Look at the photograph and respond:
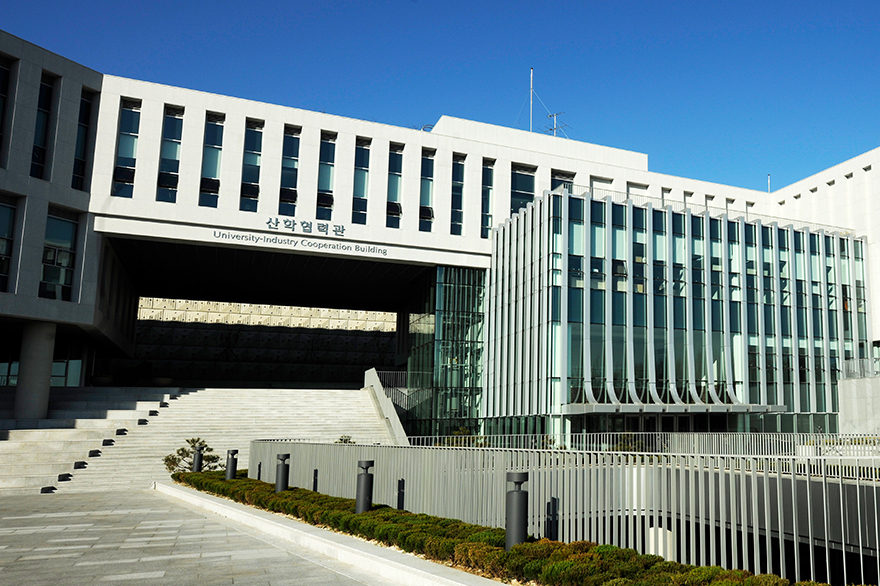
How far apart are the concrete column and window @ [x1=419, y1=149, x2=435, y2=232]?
63.2 ft

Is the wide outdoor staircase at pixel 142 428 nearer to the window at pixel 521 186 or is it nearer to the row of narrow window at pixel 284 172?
the row of narrow window at pixel 284 172

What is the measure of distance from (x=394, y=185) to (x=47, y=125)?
→ 1710cm

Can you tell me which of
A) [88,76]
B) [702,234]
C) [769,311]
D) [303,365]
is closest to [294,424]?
[88,76]

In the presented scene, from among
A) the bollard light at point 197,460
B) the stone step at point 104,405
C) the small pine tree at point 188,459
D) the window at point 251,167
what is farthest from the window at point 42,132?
the bollard light at point 197,460

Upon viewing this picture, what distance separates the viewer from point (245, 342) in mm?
66750

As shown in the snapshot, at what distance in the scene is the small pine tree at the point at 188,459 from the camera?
25.6 meters

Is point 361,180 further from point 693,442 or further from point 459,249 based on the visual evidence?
point 693,442

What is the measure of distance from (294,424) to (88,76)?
1955 centimetres

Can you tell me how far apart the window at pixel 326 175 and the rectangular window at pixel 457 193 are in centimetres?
695

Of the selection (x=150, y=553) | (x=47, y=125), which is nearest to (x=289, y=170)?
(x=47, y=125)

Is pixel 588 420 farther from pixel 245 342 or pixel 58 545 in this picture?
pixel 245 342

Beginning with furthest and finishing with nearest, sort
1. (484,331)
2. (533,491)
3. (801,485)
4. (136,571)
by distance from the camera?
1. (484,331)
2. (801,485)
3. (533,491)
4. (136,571)

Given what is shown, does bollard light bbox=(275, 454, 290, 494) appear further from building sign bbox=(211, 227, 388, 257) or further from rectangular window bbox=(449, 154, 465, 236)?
rectangular window bbox=(449, 154, 465, 236)

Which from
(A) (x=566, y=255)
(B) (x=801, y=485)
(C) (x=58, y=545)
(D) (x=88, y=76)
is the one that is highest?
(D) (x=88, y=76)
